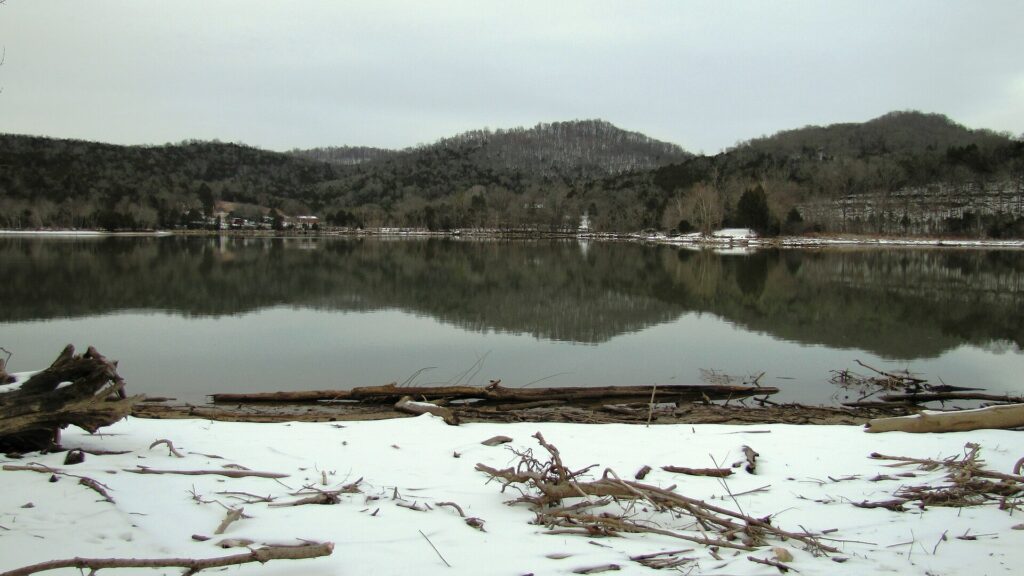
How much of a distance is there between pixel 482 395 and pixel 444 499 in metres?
4.59

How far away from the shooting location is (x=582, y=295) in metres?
23.8

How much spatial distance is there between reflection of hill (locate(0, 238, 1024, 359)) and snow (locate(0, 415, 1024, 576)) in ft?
28.7

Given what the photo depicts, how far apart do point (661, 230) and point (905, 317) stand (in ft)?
309

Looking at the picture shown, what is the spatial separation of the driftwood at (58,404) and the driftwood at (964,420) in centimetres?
771

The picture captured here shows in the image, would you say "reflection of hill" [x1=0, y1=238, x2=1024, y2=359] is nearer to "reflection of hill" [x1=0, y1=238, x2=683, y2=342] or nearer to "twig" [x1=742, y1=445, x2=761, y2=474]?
"reflection of hill" [x1=0, y1=238, x2=683, y2=342]

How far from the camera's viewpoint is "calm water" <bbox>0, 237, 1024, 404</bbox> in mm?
11500

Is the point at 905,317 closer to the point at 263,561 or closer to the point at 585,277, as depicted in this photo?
the point at 585,277

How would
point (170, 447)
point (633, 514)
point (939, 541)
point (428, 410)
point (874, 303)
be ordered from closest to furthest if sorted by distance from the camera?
point (939, 541) → point (633, 514) → point (170, 447) → point (428, 410) → point (874, 303)

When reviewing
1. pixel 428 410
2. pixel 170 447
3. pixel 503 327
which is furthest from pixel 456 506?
pixel 503 327

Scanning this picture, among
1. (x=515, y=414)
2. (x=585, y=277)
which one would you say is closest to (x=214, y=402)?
(x=515, y=414)

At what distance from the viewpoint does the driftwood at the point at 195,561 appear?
9.43 ft

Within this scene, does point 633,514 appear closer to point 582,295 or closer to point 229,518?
point 229,518

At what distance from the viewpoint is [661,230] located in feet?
363

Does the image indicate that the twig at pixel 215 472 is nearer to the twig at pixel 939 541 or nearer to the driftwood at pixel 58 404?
the driftwood at pixel 58 404
